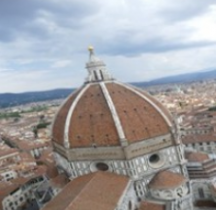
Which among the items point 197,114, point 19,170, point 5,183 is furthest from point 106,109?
point 197,114

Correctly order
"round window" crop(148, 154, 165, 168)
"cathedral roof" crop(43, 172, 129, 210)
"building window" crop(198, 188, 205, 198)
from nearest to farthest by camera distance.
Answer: "cathedral roof" crop(43, 172, 129, 210), "round window" crop(148, 154, 165, 168), "building window" crop(198, 188, 205, 198)

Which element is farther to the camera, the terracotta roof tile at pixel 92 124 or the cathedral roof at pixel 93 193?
the terracotta roof tile at pixel 92 124

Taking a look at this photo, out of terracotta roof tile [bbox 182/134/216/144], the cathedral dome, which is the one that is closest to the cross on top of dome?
the cathedral dome

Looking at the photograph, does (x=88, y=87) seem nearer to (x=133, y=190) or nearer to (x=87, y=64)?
(x=87, y=64)

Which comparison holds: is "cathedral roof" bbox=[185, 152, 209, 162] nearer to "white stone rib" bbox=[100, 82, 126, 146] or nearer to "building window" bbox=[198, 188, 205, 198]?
"building window" bbox=[198, 188, 205, 198]

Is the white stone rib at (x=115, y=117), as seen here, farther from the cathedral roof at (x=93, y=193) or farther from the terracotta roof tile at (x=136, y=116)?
the cathedral roof at (x=93, y=193)

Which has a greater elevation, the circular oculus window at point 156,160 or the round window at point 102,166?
the round window at point 102,166

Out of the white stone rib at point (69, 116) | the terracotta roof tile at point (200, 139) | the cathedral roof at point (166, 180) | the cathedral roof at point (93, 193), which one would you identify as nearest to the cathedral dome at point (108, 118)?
the white stone rib at point (69, 116)
